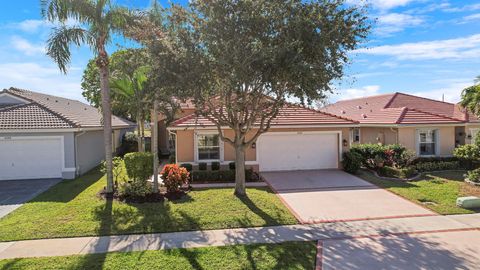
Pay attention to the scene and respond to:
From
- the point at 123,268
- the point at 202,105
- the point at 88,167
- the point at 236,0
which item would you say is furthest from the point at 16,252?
the point at 88,167

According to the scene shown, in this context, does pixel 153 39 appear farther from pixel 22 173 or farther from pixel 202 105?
pixel 22 173

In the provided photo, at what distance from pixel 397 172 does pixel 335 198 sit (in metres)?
6.31

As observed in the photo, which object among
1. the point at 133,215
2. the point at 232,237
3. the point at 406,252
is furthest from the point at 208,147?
the point at 406,252

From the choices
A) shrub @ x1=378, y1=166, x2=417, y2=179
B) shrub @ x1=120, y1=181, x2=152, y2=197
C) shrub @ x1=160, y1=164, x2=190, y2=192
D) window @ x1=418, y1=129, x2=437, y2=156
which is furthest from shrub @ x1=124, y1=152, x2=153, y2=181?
window @ x1=418, y1=129, x2=437, y2=156

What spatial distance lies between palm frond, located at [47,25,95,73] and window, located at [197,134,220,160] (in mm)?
7846

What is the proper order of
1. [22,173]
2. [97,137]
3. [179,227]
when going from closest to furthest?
[179,227] < [22,173] < [97,137]

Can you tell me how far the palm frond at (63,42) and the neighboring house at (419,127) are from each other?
17851 millimetres

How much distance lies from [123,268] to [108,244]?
5.19ft

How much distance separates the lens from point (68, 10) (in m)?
11.4

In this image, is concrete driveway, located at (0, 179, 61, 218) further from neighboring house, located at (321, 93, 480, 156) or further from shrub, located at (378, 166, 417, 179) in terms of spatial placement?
neighboring house, located at (321, 93, 480, 156)

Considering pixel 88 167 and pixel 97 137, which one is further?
pixel 97 137

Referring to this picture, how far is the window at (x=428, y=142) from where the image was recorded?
1986 cm

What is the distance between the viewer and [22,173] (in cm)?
1612

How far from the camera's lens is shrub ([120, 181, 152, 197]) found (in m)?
12.0
